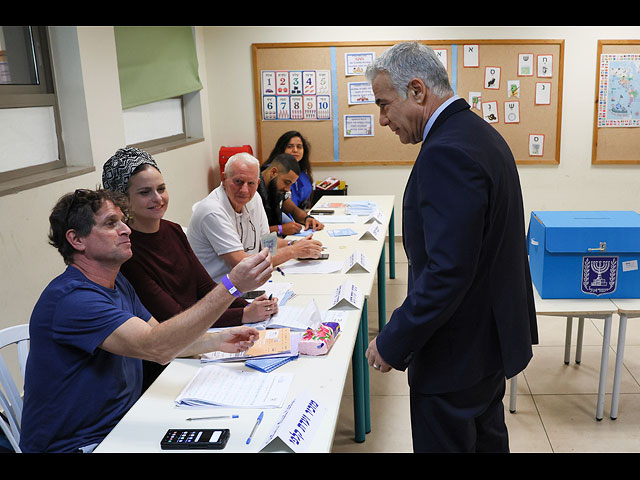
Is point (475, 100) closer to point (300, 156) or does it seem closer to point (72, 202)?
point (300, 156)

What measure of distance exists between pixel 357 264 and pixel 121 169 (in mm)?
1221

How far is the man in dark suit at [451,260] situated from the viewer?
1.45 meters

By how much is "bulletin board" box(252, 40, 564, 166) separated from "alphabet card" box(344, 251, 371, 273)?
128 inches

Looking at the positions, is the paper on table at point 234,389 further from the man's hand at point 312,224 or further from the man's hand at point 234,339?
the man's hand at point 312,224

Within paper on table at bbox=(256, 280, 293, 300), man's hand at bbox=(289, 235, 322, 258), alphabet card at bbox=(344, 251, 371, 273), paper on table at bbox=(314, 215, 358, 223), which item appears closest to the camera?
paper on table at bbox=(256, 280, 293, 300)

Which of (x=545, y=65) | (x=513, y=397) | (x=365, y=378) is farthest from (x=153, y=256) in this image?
(x=545, y=65)

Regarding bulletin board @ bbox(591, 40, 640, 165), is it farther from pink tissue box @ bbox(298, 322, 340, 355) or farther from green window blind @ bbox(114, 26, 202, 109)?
pink tissue box @ bbox(298, 322, 340, 355)

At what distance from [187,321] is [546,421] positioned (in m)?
2.05

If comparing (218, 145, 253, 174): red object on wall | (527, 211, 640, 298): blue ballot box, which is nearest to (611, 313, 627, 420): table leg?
(527, 211, 640, 298): blue ballot box

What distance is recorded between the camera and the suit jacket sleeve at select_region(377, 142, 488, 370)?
1437 millimetres

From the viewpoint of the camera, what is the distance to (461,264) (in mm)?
1459

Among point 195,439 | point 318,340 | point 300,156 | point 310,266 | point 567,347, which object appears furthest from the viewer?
point 300,156

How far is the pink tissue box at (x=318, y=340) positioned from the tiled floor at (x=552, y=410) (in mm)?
889
